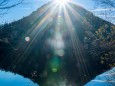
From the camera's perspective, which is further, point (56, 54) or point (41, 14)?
point (41, 14)

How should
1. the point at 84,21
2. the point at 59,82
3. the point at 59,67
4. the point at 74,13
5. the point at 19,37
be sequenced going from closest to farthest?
the point at 59,82 → the point at 59,67 → the point at 84,21 → the point at 19,37 → the point at 74,13

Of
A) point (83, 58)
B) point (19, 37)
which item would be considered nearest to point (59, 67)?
point (83, 58)

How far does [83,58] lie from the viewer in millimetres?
23203

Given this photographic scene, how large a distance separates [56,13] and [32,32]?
9.46 feet

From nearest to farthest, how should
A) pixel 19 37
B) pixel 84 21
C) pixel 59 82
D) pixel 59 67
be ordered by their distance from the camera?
pixel 59 82 → pixel 59 67 → pixel 84 21 → pixel 19 37

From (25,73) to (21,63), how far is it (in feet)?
9.48

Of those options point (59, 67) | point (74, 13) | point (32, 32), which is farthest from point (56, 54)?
point (74, 13)

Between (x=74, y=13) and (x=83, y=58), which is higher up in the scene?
(x=74, y=13)

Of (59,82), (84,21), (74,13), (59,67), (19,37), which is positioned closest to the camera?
(59,82)

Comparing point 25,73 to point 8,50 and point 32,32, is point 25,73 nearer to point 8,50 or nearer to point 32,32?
point 8,50

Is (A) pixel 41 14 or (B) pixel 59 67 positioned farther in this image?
(A) pixel 41 14

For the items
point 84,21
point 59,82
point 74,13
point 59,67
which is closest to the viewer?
point 59,82

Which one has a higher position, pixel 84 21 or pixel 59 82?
pixel 84 21

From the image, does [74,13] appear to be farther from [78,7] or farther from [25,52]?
[25,52]
